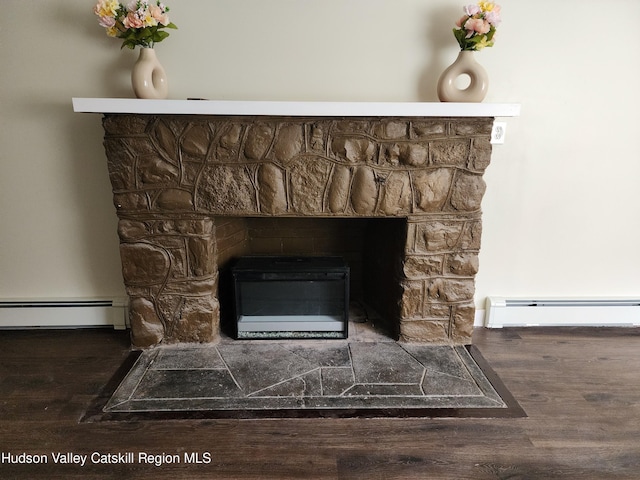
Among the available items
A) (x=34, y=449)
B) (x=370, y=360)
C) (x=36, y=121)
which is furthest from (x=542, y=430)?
(x=36, y=121)

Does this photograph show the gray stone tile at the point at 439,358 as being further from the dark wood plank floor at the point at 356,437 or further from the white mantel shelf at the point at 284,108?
the white mantel shelf at the point at 284,108

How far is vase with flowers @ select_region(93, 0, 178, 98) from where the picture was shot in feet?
5.43

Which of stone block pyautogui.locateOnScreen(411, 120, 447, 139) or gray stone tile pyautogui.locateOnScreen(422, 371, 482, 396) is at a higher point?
stone block pyautogui.locateOnScreen(411, 120, 447, 139)

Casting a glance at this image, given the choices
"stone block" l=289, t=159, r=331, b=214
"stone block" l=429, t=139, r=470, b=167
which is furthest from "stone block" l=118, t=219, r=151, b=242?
"stone block" l=429, t=139, r=470, b=167

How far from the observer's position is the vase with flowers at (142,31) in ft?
5.43

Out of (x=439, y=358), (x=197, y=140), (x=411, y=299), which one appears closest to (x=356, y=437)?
(x=439, y=358)

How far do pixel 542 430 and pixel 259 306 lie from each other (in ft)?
4.73

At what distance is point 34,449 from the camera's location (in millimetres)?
1363

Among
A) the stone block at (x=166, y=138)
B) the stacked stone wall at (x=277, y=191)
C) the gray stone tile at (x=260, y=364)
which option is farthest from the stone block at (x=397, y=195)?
the stone block at (x=166, y=138)

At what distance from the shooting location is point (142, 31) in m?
1.70

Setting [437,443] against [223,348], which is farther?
[223,348]

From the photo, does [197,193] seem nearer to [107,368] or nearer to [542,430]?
[107,368]

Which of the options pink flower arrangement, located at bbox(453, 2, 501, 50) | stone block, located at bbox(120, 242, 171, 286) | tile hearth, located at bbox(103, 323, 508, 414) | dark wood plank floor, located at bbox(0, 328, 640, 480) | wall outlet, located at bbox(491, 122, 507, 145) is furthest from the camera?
wall outlet, located at bbox(491, 122, 507, 145)

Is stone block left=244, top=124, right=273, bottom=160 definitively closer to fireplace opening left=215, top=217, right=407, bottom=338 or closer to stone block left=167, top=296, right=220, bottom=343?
fireplace opening left=215, top=217, right=407, bottom=338
